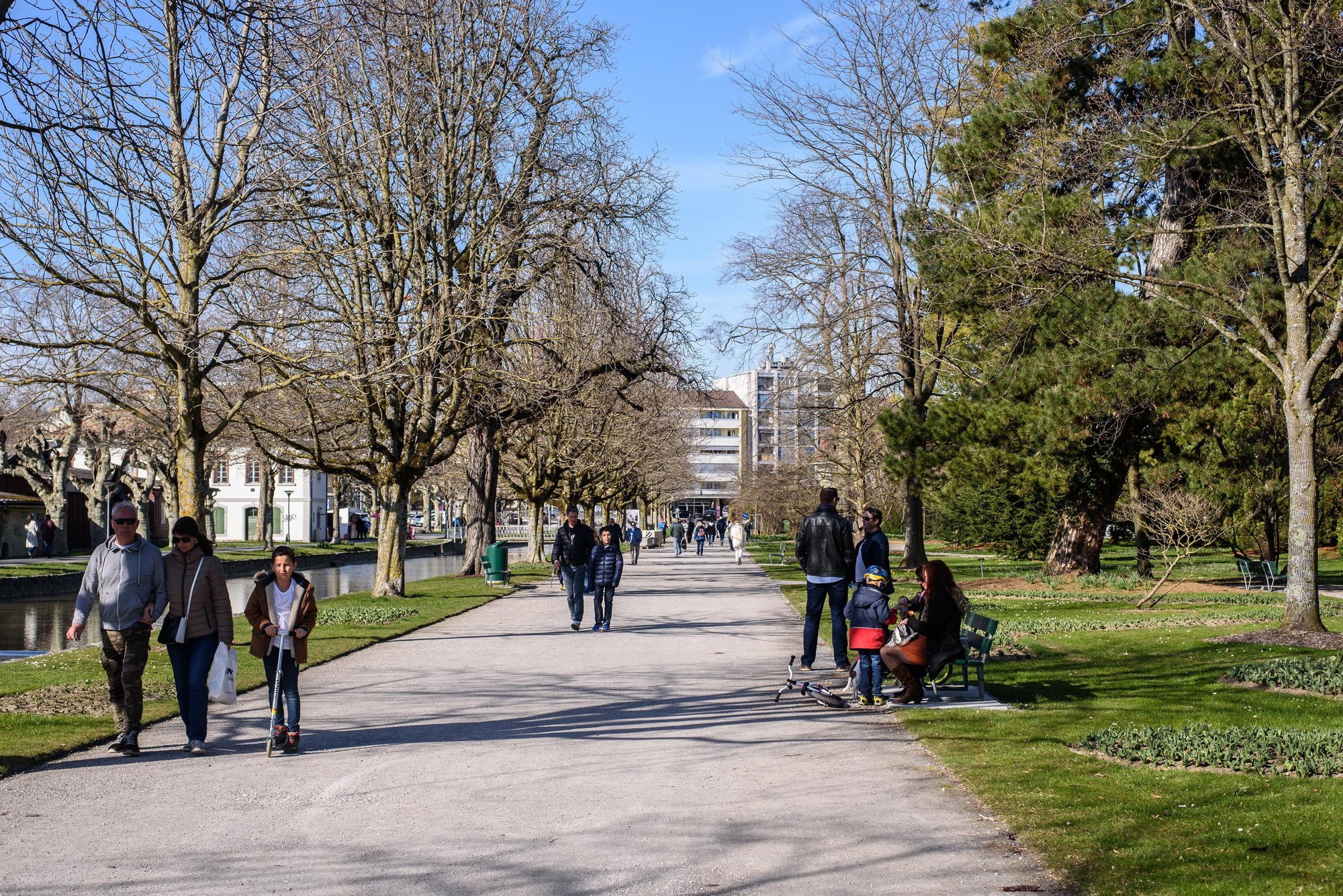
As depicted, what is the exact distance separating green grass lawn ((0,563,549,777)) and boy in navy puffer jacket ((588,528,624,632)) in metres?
2.67

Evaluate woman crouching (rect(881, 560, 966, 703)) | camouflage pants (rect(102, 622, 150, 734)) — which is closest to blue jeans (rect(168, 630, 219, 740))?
camouflage pants (rect(102, 622, 150, 734))

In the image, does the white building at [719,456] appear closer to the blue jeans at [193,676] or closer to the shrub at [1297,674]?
the shrub at [1297,674]

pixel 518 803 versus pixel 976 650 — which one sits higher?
pixel 976 650

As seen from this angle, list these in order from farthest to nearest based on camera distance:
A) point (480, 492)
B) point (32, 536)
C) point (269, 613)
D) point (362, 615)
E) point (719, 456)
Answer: point (719, 456), point (32, 536), point (480, 492), point (362, 615), point (269, 613)

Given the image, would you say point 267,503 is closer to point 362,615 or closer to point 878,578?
point 362,615

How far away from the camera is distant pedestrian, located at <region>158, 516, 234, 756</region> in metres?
9.08

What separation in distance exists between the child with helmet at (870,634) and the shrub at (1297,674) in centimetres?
353

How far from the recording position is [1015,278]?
17.4m

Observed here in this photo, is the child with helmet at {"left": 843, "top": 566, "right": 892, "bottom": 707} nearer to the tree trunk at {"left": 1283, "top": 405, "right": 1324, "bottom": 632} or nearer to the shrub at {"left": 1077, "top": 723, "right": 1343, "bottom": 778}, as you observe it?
the shrub at {"left": 1077, "top": 723, "right": 1343, "bottom": 778}

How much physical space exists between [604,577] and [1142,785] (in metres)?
12.6

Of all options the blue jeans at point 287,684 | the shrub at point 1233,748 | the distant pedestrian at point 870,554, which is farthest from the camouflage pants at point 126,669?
the shrub at point 1233,748

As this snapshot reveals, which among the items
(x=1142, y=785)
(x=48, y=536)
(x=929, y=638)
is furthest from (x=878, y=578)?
(x=48, y=536)

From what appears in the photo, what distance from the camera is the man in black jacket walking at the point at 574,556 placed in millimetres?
19453

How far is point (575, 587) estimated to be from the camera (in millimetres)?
19547
